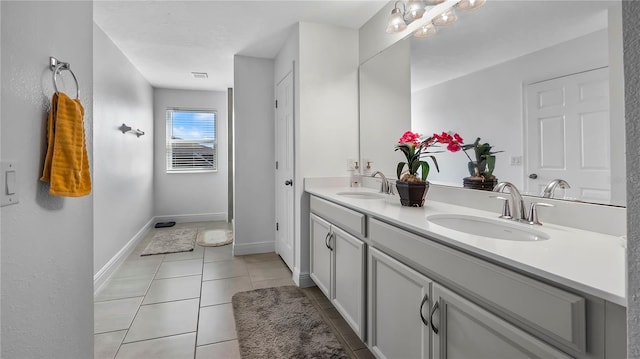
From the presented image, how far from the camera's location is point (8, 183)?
0.73m

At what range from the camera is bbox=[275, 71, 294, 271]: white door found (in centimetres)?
296

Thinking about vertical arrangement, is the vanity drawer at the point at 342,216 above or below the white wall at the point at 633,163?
below

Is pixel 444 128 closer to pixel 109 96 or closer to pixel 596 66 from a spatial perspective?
pixel 596 66

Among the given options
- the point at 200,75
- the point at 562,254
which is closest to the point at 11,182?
the point at 562,254

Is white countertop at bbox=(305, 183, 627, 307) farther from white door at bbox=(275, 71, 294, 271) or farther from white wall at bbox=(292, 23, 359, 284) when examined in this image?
white door at bbox=(275, 71, 294, 271)

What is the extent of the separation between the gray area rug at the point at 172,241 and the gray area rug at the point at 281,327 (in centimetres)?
164

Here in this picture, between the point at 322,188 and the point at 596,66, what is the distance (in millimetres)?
1881

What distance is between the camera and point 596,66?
3.66 feet

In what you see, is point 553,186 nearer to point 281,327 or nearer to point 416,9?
point 416,9

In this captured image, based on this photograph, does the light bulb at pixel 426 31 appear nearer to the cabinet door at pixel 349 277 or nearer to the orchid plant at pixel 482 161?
the orchid plant at pixel 482 161

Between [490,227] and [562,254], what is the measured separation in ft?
1.61

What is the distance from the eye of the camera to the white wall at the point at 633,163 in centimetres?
39

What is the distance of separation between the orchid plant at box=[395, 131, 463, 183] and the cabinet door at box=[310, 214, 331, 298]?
662 mm

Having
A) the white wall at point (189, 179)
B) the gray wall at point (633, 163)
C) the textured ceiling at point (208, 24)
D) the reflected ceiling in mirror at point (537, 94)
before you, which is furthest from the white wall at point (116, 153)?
the gray wall at point (633, 163)
